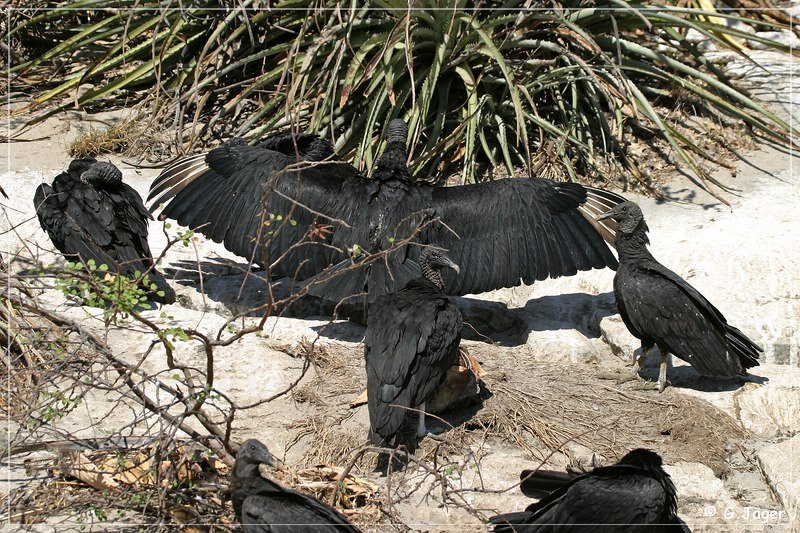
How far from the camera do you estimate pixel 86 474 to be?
4242 mm

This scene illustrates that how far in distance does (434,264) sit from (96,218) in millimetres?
2207

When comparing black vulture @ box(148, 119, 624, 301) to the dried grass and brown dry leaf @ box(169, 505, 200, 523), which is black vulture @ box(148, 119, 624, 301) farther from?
brown dry leaf @ box(169, 505, 200, 523)

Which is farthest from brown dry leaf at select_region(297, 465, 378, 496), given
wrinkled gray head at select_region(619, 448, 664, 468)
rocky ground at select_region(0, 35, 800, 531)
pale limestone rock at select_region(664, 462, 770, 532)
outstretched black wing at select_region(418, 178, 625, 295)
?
outstretched black wing at select_region(418, 178, 625, 295)

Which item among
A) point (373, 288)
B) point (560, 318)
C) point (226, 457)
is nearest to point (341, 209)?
point (373, 288)

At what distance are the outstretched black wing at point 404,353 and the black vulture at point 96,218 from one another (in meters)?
1.75

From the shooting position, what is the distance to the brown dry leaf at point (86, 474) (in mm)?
4160

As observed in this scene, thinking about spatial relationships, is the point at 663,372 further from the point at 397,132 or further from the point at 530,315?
the point at 397,132

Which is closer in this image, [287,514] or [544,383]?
[287,514]

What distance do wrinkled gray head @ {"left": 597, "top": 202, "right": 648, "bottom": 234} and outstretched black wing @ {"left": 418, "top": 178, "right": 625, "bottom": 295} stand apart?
0.32m

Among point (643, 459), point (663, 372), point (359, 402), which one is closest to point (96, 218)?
point (359, 402)

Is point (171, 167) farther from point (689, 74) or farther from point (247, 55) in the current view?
point (689, 74)

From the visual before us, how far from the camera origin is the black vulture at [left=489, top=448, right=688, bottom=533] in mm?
3865

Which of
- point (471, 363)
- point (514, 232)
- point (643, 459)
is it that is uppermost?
point (514, 232)

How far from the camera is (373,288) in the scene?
5.73 metres
